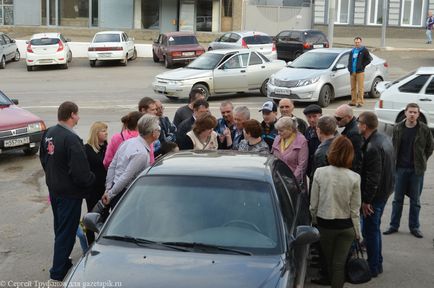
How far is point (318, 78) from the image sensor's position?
62.3 ft

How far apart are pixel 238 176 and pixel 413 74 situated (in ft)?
34.1

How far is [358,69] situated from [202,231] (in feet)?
46.0

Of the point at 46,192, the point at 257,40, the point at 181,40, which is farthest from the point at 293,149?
the point at 181,40

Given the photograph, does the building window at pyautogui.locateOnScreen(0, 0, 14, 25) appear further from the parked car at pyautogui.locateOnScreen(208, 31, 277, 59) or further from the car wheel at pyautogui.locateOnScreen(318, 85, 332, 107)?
the car wheel at pyautogui.locateOnScreen(318, 85, 332, 107)

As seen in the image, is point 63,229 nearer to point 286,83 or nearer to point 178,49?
point 286,83

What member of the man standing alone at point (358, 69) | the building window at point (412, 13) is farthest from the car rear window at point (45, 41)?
the building window at point (412, 13)

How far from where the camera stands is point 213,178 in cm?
587

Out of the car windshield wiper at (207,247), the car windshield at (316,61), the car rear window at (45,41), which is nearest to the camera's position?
the car windshield wiper at (207,247)

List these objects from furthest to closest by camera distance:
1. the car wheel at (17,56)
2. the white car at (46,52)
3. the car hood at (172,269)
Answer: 1. the car wheel at (17,56)
2. the white car at (46,52)
3. the car hood at (172,269)

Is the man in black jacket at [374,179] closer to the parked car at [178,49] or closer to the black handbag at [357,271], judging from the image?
the black handbag at [357,271]

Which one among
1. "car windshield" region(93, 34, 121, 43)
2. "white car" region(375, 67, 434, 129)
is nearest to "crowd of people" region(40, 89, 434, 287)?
"white car" region(375, 67, 434, 129)

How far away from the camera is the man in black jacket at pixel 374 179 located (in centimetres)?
708

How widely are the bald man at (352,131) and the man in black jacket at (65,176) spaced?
2698mm

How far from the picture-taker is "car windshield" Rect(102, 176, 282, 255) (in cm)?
547
